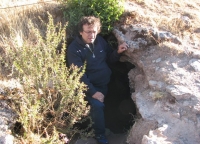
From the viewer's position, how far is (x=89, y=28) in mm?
4387

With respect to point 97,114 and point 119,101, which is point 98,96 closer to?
point 97,114

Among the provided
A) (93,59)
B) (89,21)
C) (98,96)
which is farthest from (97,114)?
(89,21)

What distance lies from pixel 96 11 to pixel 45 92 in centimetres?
164

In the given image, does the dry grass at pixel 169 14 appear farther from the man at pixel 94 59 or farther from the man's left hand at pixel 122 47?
the man at pixel 94 59

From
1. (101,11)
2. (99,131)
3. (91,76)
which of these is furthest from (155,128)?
(101,11)

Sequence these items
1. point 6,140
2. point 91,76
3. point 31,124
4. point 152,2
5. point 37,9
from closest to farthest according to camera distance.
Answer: point 6,140 < point 31,124 < point 91,76 < point 37,9 < point 152,2

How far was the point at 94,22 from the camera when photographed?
4.41m

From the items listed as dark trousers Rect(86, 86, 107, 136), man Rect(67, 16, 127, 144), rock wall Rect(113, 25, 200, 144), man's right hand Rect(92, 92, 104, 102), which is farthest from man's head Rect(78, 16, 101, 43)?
dark trousers Rect(86, 86, 107, 136)

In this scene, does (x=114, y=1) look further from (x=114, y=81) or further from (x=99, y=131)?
(x=99, y=131)

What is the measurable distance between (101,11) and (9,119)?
229cm

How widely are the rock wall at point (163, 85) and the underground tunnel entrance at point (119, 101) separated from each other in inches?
Result: 21.0

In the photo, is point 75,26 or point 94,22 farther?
point 75,26

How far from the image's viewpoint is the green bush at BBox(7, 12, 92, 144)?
3.60 metres

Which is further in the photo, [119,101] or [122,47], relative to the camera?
[119,101]
